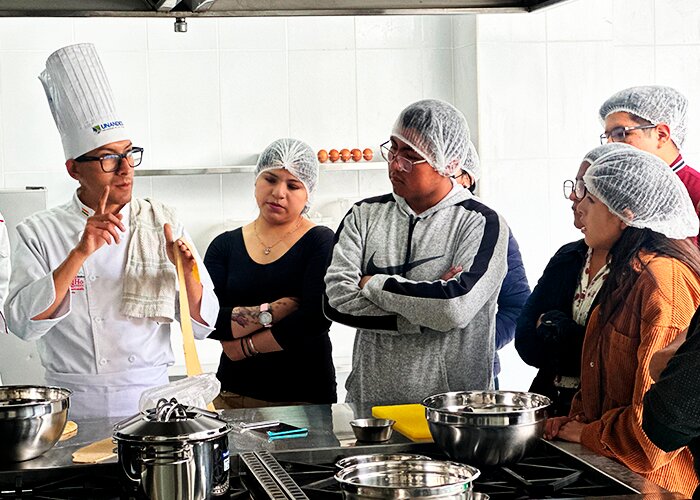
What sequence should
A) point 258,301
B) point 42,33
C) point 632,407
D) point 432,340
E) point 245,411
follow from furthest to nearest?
point 42,33 → point 258,301 → point 432,340 → point 245,411 → point 632,407

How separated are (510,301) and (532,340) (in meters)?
0.81

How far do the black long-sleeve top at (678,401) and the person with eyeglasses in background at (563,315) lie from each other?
2.11ft

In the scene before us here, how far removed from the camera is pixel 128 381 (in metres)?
2.33

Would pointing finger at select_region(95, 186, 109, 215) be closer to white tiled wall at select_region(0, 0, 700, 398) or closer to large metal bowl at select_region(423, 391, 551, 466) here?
large metal bowl at select_region(423, 391, 551, 466)

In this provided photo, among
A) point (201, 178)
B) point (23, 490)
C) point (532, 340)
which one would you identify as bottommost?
point (23, 490)

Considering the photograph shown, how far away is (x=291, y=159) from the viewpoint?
3139 mm

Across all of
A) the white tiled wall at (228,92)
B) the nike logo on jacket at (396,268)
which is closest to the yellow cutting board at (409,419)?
the nike logo on jacket at (396,268)

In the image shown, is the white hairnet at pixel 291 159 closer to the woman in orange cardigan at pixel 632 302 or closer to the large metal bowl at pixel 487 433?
the woman in orange cardigan at pixel 632 302

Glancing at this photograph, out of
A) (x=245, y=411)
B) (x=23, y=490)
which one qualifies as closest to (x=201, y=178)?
(x=245, y=411)

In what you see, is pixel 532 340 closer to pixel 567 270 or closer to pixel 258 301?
pixel 567 270

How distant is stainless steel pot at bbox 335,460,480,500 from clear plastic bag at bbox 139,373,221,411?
0.56 m

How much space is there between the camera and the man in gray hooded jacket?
241 centimetres

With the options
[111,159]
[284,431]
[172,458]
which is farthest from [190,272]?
[172,458]

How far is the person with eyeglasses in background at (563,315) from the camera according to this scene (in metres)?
2.19
